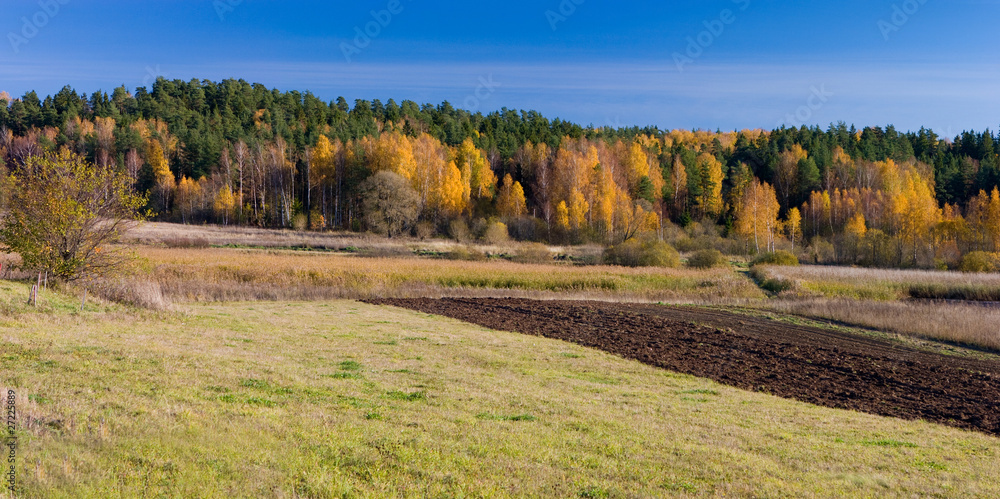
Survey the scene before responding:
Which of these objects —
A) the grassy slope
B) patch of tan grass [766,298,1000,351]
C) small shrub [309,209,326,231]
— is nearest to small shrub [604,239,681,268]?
patch of tan grass [766,298,1000,351]

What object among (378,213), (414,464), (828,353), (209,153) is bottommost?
(828,353)

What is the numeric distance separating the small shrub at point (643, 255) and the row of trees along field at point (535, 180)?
71.5ft

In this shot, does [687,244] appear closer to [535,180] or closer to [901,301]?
[535,180]

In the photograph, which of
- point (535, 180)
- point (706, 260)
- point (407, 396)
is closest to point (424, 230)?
point (535, 180)

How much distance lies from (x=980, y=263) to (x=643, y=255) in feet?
87.4

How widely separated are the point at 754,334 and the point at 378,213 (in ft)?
187

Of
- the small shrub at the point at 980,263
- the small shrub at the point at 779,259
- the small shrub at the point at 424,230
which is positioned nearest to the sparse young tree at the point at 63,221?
the small shrub at the point at 779,259

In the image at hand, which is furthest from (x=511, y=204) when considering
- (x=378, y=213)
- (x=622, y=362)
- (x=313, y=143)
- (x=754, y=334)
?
(x=622, y=362)

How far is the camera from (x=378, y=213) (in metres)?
73.8

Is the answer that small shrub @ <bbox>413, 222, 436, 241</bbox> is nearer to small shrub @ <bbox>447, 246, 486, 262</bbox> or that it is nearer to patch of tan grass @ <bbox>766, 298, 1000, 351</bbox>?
small shrub @ <bbox>447, 246, 486, 262</bbox>

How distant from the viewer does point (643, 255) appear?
174ft

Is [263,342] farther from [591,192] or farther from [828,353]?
[591,192]

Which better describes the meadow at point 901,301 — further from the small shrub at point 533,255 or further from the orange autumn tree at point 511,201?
the orange autumn tree at point 511,201

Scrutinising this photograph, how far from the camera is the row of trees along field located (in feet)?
254
